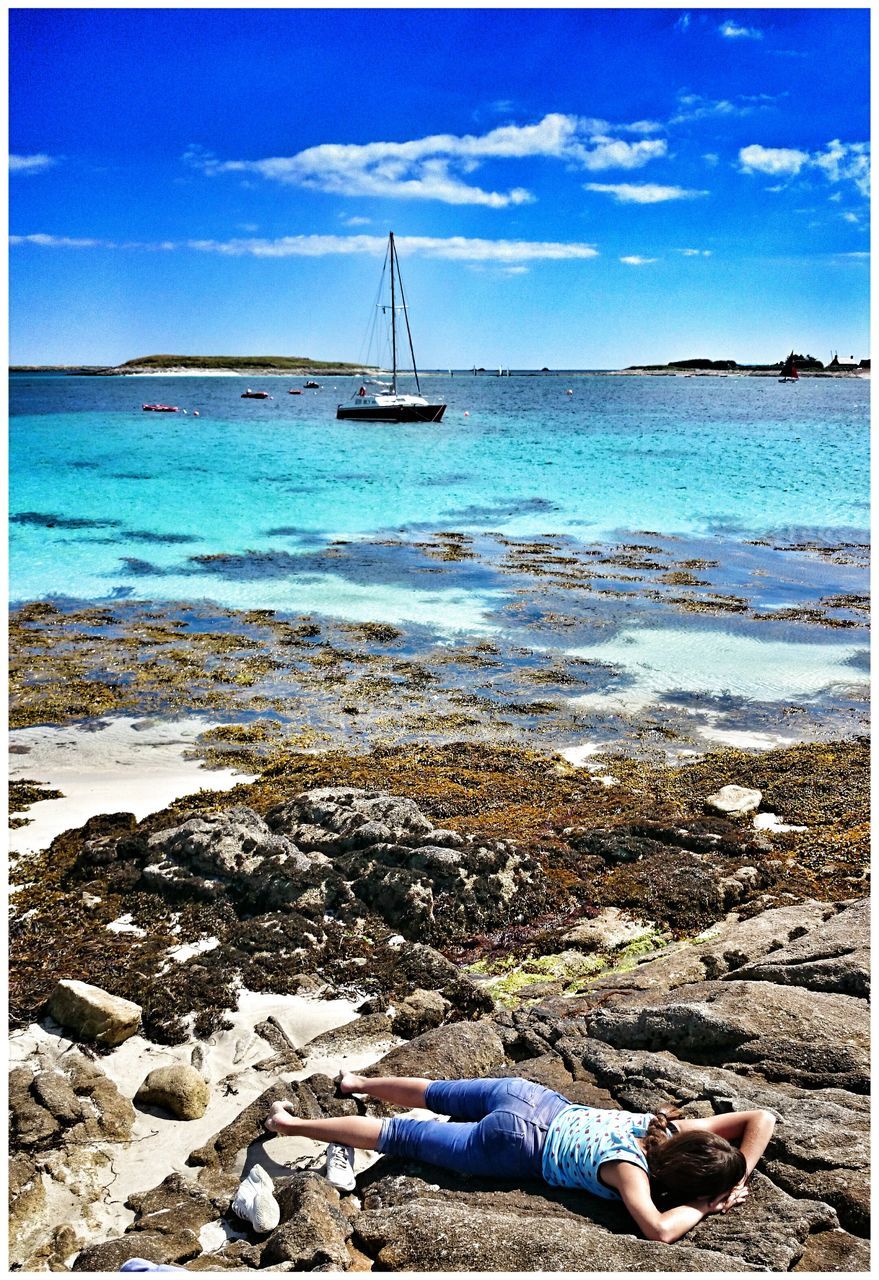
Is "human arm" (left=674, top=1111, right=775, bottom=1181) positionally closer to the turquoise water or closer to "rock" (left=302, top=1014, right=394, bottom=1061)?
"rock" (left=302, top=1014, right=394, bottom=1061)

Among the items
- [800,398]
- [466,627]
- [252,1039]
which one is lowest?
[252,1039]

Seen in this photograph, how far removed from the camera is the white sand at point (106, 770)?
9508mm

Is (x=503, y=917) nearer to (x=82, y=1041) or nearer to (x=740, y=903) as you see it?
(x=740, y=903)

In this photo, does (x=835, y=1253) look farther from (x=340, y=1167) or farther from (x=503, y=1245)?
(x=340, y=1167)

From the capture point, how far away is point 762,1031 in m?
5.00

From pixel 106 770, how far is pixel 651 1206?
28.3 ft

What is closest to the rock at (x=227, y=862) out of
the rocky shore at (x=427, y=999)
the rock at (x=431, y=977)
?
the rocky shore at (x=427, y=999)

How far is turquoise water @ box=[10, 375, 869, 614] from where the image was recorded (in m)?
21.5

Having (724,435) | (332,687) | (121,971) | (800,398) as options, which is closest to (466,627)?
(332,687)

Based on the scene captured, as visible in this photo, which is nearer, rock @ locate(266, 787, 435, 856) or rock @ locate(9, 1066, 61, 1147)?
rock @ locate(9, 1066, 61, 1147)

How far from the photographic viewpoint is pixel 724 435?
6412 centimetres

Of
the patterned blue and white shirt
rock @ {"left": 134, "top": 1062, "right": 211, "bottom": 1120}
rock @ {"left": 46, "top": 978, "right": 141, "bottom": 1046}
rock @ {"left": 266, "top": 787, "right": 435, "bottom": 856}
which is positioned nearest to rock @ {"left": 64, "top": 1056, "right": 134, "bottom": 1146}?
rock @ {"left": 134, "top": 1062, "right": 211, "bottom": 1120}

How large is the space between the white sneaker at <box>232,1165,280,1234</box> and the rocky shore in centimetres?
5

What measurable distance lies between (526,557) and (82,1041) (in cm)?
1873
